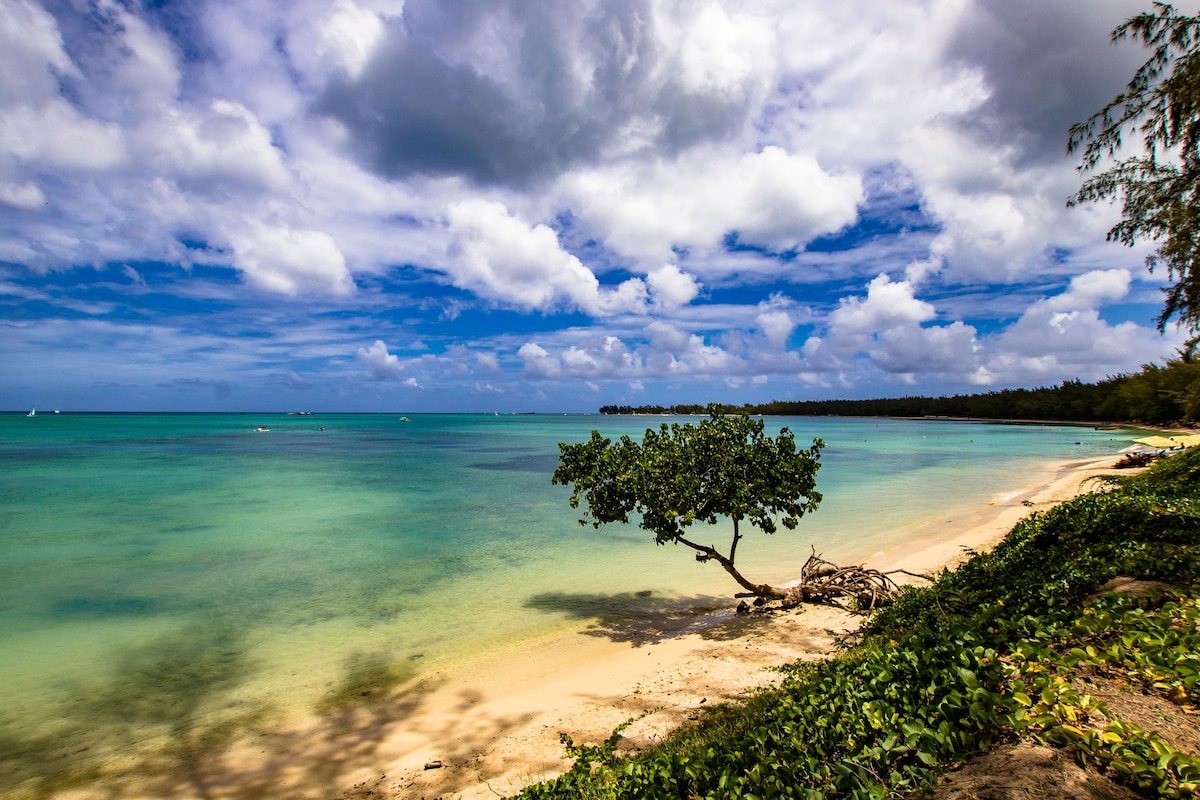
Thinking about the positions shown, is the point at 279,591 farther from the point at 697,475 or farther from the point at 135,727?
the point at 697,475

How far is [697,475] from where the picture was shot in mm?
11438

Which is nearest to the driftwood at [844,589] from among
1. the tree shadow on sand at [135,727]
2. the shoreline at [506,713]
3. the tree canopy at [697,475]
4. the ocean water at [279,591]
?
the shoreline at [506,713]

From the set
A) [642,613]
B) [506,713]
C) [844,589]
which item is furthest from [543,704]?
[844,589]

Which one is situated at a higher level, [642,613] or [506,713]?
[506,713]

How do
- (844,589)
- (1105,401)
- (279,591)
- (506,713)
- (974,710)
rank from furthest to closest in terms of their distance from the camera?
(1105,401) → (279,591) → (844,589) → (506,713) → (974,710)

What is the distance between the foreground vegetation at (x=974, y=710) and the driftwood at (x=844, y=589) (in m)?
4.55

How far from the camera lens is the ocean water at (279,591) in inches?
354

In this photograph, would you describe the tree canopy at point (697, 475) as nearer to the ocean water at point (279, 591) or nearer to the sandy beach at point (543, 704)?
the sandy beach at point (543, 704)

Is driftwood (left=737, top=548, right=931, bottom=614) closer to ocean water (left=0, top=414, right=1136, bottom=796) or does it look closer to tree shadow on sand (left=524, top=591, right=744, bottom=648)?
tree shadow on sand (left=524, top=591, right=744, bottom=648)

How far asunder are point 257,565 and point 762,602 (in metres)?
16.0

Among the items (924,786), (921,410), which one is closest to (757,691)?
(924,786)

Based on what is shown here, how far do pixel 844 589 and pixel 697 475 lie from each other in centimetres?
386

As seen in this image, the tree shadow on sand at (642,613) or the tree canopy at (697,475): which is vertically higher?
the tree canopy at (697,475)

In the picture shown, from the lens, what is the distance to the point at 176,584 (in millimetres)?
16078
